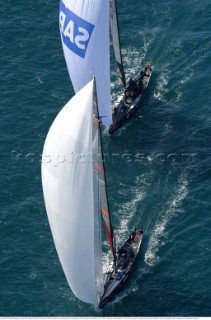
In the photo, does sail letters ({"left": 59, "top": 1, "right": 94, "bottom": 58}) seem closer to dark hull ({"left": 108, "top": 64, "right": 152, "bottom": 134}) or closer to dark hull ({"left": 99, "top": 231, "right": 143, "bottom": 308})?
dark hull ({"left": 108, "top": 64, "right": 152, "bottom": 134})

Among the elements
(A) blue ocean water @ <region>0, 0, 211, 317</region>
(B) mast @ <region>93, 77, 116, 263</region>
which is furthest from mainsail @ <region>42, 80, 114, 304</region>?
(A) blue ocean water @ <region>0, 0, 211, 317</region>

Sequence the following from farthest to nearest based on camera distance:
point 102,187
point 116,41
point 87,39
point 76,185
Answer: point 116,41 < point 87,39 < point 102,187 < point 76,185

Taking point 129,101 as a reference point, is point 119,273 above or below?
below

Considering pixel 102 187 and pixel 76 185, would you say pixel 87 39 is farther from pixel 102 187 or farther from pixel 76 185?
pixel 76 185

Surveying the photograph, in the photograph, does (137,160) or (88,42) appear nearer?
(88,42)

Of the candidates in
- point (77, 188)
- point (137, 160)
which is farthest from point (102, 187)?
point (137, 160)

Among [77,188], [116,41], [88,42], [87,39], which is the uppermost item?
[87,39]

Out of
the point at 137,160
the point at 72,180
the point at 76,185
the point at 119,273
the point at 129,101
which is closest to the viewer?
the point at 72,180
